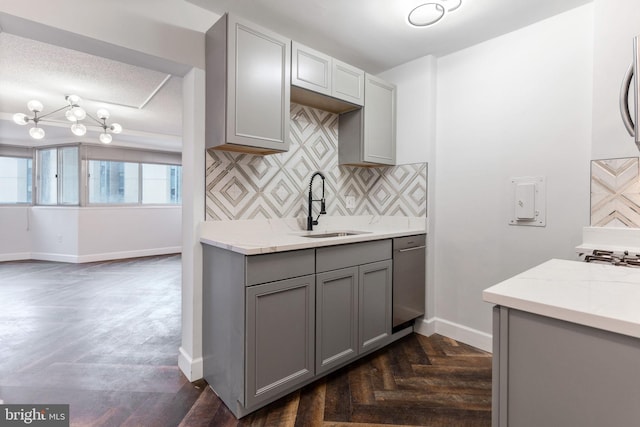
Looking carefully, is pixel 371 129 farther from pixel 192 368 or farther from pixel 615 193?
pixel 192 368

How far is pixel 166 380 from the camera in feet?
6.73

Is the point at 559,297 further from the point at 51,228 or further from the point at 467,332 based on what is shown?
the point at 51,228

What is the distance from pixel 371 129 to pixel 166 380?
7.87ft

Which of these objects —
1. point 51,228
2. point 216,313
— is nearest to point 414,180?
point 216,313

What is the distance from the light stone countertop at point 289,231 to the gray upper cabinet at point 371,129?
0.56m

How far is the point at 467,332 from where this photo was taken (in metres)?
2.65

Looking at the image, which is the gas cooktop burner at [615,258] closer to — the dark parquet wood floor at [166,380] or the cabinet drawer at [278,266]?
the dark parquet wood floor at [166,380]

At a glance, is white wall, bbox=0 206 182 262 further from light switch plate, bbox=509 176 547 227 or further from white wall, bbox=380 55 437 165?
light switch plate, bbox=509 176 547 227

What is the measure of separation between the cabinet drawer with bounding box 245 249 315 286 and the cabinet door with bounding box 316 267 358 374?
14 centimetres

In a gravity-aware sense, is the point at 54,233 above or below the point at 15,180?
below

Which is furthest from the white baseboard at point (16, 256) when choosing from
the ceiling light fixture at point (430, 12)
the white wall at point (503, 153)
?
the ceiling light fixture at point (430, 12)

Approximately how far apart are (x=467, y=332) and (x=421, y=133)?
1709 mm

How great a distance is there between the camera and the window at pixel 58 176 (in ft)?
18.9
